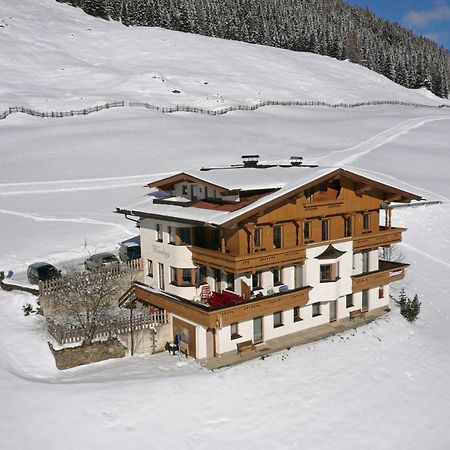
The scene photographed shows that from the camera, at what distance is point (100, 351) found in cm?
2280

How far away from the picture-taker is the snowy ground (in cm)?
1897

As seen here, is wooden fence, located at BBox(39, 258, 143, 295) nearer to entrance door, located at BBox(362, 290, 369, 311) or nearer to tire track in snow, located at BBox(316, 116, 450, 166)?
entrance door, located at BBox(362, 290, 369, 311)


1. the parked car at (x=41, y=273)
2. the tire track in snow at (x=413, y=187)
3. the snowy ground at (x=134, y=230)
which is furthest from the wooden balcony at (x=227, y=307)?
the tire track in snow at (x=413, y=187)

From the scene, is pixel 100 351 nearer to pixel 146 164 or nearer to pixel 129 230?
pixel 129 230

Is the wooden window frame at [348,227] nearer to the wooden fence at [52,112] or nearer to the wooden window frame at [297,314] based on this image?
the wooden window frame at [297,314]

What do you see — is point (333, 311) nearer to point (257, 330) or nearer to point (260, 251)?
point (257, 330)

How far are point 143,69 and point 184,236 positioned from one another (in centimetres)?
7679

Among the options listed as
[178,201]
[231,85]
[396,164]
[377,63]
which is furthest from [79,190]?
[377,63]

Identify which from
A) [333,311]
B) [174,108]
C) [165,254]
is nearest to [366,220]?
[333,311]

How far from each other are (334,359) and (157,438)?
9.57m

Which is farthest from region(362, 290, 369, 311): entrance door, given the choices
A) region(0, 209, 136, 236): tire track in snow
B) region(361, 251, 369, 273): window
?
region(0, 209, 136, 236): tire track in snow

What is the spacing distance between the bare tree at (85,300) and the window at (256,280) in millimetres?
6879

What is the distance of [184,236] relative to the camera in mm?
25781

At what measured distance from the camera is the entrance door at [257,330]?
24.5m
